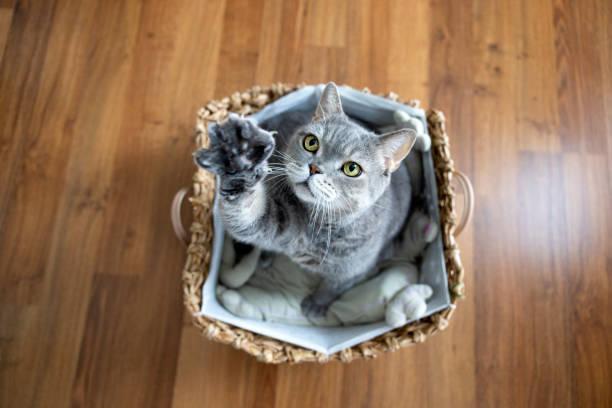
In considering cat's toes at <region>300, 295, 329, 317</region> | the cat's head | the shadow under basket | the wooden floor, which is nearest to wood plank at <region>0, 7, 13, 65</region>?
the wooden floor

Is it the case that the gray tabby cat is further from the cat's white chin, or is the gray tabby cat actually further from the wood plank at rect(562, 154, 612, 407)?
the wood plank at rect(562, 154, 612, 407)

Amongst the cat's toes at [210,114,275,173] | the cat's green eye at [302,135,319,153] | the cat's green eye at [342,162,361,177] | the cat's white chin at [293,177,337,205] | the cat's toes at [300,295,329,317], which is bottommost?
the cat's toes at [300,295,329,317]

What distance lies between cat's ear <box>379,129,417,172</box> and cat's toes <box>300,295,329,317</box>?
22.0 inches

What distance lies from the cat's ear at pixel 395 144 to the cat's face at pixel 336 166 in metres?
0.01

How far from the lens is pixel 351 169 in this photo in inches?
39.3

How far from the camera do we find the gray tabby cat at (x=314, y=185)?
796 mm

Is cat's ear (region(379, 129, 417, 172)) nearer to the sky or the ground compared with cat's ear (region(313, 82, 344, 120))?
nearer to the ground

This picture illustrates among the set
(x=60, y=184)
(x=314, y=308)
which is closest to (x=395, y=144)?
(x=314, y=308)

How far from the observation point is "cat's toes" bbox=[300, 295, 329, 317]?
4.55 ft

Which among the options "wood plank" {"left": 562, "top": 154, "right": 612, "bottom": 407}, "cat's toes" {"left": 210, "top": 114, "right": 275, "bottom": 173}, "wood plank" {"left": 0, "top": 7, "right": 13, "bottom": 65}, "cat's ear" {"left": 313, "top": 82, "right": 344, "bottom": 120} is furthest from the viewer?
"wood plank" {"left": 0, "top": 7, "right": 13, "bottom": 65}

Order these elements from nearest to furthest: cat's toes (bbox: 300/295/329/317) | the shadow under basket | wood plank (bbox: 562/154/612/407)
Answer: the shadow under basket, cat's toes (bbox: 300/295/329/317), wood plank (bbox: 562/154/612/407)

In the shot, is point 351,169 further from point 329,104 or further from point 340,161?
point 329,104

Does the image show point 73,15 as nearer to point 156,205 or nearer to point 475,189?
point 156,205

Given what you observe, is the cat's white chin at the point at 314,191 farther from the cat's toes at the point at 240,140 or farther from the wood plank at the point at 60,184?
the wood plank at the point at 60,184
